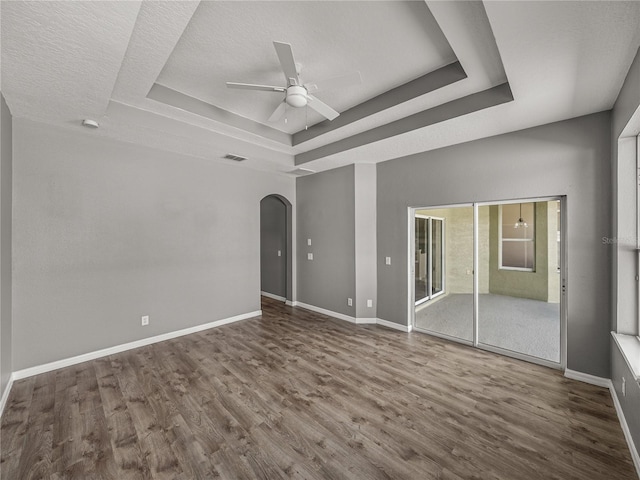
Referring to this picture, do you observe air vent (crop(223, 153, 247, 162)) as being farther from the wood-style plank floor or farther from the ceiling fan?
the wood-style plank floor

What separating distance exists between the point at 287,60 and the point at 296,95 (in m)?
0.39

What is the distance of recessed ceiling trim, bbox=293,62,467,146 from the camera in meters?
2.55

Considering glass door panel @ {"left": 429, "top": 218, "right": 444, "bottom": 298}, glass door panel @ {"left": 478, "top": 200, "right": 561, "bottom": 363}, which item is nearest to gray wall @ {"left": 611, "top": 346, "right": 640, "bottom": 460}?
glass door panel @ {"left": 478, "top": 200, "right": 561, "bottom": 363}

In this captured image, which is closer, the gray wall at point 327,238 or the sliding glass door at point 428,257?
the sliding glass door at point 428,257

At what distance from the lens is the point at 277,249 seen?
256 inches

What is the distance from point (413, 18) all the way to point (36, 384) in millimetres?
4845

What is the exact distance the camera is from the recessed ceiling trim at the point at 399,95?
255cm

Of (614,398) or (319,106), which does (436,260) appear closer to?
(614,398)

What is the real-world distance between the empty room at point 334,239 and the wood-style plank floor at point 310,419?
2 cm

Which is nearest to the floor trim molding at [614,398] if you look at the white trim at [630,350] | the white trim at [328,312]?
the white trim at [630,350]

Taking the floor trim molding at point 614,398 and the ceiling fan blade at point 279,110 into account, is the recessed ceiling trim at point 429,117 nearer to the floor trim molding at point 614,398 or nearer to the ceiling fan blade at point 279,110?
the ceiling fan blade at point 279,110

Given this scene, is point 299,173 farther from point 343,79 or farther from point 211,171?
point 343,79

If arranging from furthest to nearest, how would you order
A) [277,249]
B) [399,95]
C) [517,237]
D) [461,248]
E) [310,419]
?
[277,249]
[461,248]
[517,237]
[399,95]
[310,419]

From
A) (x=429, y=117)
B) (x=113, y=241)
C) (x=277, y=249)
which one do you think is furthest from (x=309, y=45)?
(x=277, y=249)
